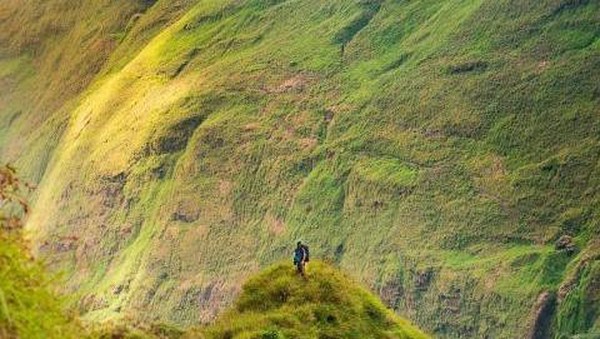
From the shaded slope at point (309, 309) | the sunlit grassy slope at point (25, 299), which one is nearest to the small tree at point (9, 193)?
the sunlit grassy slope at point (25, 299)

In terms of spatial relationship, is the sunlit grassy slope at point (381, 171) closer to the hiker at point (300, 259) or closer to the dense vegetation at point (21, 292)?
the hiker at point (300, 259)

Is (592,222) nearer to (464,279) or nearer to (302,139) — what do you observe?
(464,279)

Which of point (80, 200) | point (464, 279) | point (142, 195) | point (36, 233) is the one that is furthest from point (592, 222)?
point (36, 233)

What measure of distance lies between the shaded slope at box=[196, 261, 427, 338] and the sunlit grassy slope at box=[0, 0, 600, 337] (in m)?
101

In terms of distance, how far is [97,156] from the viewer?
199 meters

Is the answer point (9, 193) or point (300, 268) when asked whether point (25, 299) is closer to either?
point (9, 193)

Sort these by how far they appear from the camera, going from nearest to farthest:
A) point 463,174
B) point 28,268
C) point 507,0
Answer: point 28,268, point 463,174, point 507,0

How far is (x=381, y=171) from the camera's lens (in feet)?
529

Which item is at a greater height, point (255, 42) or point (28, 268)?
point (255, 42)

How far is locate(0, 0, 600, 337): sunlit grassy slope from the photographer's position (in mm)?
143250

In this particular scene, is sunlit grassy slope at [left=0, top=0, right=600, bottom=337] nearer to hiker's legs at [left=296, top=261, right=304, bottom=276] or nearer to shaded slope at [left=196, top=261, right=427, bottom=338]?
shaded slope at [left=196, top=261, right=427, bottom=338]

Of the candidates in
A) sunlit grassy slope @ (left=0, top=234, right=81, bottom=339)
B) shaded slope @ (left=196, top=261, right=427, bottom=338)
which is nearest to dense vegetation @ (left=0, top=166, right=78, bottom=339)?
sunlit grassy slope @ (left=0, top=234, right=81, bottom=339)

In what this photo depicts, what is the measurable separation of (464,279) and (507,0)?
42379mm

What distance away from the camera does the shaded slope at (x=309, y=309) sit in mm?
29531
